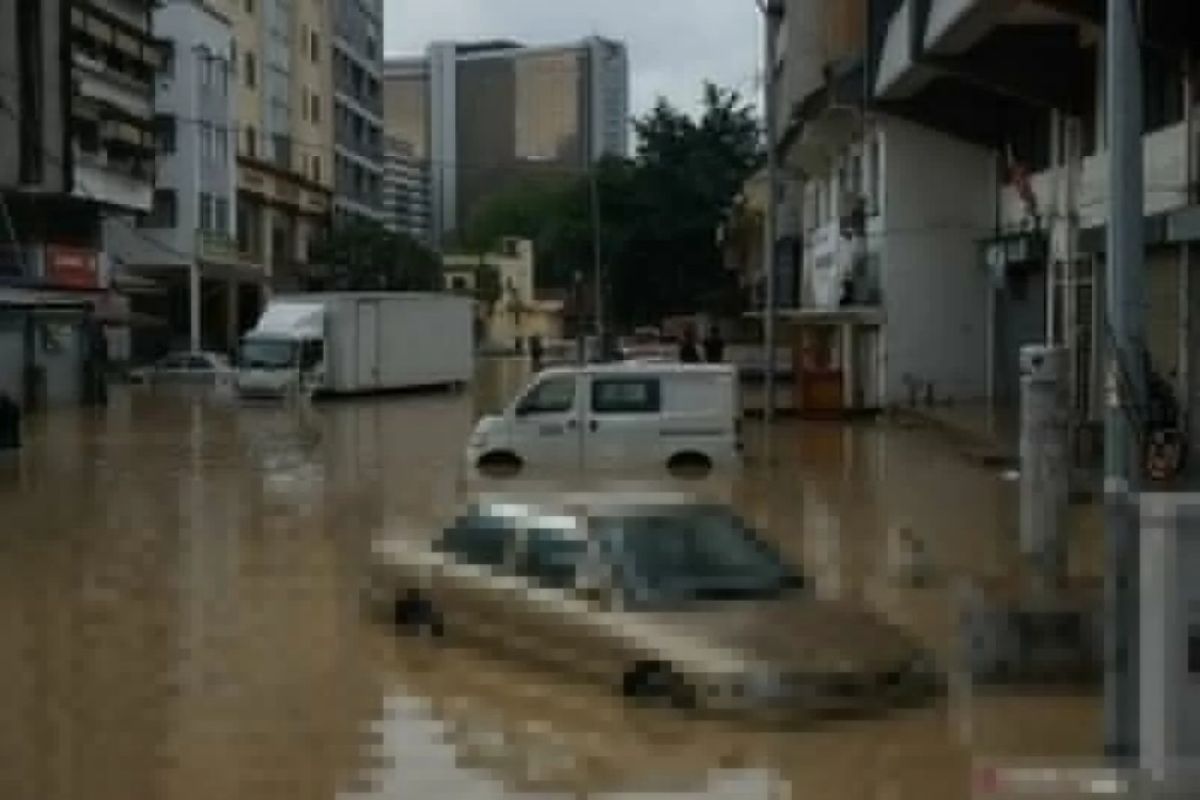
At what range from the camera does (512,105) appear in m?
120

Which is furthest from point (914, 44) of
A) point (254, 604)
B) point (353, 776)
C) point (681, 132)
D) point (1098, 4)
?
point (681, 132)

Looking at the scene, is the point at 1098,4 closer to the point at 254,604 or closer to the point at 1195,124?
the point at 1195,124

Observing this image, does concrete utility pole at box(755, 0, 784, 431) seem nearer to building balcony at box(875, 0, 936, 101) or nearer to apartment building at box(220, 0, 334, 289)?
building balcony at box(875, 0, 936, 101)

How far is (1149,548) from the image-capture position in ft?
23.8

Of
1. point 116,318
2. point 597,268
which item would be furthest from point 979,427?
point 597,268

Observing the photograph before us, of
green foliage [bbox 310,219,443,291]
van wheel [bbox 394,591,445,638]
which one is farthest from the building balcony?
green foliage [bbox 310,219,443,291]

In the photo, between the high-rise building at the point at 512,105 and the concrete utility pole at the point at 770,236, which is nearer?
the concrete utility pole at the point at 770,236

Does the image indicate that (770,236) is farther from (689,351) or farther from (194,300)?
(194,300)

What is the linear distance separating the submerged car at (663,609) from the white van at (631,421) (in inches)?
499

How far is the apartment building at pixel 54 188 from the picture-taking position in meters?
49.6

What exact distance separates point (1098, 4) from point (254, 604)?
17109mm

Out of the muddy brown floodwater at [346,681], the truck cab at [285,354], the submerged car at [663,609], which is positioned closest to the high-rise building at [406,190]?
the truck cab at [285,354]

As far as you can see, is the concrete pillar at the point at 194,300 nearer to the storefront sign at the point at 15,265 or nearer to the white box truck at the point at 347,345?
the white box truck at the point at 347,345

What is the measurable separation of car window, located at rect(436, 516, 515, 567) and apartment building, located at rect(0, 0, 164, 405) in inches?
1256
